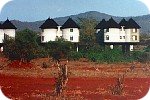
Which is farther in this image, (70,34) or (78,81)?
(70,34)

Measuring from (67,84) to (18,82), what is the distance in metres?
0.53

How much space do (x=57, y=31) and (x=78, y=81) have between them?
20.5 inches

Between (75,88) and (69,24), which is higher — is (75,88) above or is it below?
below

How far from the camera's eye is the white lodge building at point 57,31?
118750 millimetres

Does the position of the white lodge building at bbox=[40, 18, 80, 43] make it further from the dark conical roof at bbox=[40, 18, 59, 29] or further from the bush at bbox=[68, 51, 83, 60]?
the bush at bbox=[68, 51, 83, 60]

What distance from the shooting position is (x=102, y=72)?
119125mm

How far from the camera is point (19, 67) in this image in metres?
119

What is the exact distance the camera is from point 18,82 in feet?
389

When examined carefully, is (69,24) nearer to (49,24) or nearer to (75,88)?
(49,24)

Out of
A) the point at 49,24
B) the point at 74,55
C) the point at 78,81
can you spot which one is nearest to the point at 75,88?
the point at 78,81

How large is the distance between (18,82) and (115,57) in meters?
1.00

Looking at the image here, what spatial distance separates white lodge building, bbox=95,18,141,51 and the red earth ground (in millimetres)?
221

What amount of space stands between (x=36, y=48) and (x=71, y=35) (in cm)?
36

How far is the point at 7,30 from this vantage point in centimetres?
11869
